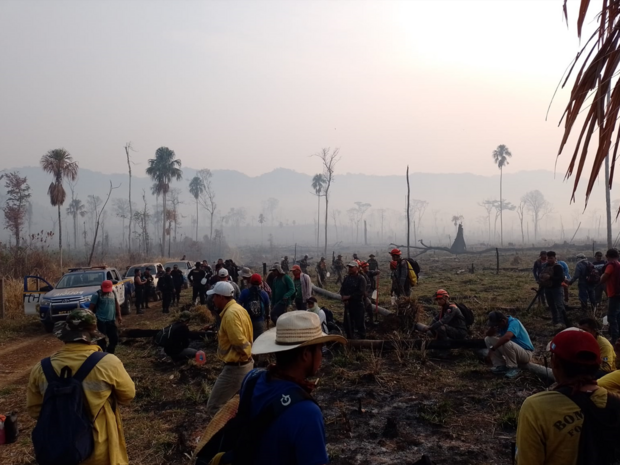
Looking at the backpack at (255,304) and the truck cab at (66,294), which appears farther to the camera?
the truck cab at (66,294)

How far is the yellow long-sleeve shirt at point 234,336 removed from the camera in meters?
4.99

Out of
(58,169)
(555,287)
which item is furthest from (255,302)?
(58,169)

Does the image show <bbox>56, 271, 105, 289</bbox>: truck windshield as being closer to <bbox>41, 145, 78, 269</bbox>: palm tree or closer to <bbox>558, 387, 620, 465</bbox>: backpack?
<bbox>558, 387, 620, 465</bbox>: backpack

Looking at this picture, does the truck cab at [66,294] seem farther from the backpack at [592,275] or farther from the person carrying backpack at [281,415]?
the backpack at [592,275]

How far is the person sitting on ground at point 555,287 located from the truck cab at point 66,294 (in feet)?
36.5

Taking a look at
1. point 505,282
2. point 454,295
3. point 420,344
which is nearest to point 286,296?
point 420,344

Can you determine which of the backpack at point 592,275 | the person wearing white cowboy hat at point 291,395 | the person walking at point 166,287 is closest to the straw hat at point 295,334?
the person wearing white cowboy hat at point 291,395

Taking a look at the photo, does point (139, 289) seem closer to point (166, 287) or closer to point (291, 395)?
point (166, 287)

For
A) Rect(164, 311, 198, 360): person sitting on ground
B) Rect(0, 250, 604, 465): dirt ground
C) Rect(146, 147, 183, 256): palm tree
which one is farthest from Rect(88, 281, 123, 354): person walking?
Rect(146, 147, 183, 256): palm tree

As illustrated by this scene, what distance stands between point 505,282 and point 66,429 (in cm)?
2135

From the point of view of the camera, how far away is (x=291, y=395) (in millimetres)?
1999

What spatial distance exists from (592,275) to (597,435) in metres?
11.1

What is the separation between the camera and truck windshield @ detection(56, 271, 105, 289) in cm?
1453

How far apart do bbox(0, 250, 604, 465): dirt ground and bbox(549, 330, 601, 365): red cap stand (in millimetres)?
3067
